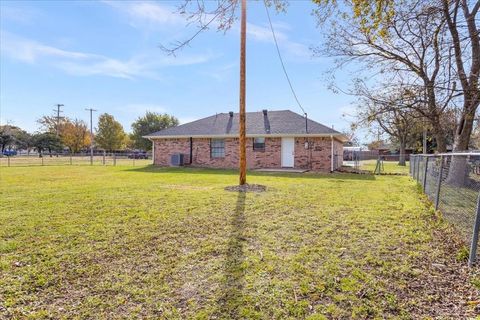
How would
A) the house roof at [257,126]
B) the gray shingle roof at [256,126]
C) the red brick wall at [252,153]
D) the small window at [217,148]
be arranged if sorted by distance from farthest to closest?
the small window at [217,148] < the gray shingle roof at [256,126] < the house roof at [257,126] < the red brick wall at [252,153]

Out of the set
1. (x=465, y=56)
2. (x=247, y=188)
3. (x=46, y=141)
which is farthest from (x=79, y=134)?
(x=465, y=56)

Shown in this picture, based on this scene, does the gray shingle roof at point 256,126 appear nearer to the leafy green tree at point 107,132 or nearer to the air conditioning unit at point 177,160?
the air conditioning unit at point 177,160

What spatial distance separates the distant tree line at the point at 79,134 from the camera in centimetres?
5031

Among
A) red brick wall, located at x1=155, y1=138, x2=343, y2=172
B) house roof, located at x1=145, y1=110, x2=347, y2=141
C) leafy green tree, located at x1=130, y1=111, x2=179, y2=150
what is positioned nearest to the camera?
red brick wall, located at x1=155, y1=138, x2=343, y2=172

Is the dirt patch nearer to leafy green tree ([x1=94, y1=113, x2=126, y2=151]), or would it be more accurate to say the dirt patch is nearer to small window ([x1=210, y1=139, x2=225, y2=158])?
small window ([x1=210, y1=139, x2=225, y2=158])

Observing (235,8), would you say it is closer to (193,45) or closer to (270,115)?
(193,45)

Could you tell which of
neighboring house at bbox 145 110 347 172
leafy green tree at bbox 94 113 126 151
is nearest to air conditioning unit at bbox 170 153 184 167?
neighboring house at bbox 145 110 347 172

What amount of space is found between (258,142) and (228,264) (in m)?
15.1

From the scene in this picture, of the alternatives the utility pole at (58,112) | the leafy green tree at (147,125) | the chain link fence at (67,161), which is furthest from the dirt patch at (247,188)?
the utility pole at (58,112)

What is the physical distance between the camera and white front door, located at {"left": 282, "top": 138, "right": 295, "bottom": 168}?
17.5 metres

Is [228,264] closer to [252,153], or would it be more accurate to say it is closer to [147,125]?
[252,153]

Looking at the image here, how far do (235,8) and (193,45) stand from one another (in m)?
1.01

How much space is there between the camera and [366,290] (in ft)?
9.15

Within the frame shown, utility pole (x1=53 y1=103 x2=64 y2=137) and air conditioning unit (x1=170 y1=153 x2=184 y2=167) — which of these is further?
utility pole (x1=53 y1=103 x2=64 y2=137)
